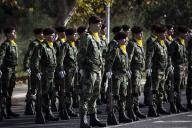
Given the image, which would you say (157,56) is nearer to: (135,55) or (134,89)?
(135,55)

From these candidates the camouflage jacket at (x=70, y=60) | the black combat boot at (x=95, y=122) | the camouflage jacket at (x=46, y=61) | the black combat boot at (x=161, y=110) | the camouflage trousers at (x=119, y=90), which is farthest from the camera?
the black combat boot at (x=161, y=110)

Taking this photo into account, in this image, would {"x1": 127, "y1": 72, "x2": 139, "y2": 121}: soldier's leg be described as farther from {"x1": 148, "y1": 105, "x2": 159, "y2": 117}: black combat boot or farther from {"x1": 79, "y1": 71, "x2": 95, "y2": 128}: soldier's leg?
{"x1": 79, "y1": 71, "x2": 95, "y2": 128}: soldier's leg

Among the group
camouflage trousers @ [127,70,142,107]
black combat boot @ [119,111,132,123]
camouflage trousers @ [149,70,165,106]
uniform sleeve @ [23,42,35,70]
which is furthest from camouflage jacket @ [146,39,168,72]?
uniform sleeve @ [23,42,35,70]

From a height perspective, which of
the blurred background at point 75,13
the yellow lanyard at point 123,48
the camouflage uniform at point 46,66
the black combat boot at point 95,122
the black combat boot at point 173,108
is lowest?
the black combat boot at point 95,122

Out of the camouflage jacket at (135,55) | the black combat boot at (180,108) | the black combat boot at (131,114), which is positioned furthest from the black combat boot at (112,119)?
the black combat boot at (180,108)

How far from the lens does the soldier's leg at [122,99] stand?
14.2m

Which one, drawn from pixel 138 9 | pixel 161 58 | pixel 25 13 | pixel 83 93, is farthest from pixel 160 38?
pixel 138 9

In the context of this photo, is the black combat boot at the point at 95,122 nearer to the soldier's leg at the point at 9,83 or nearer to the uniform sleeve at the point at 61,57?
the uniform sleeve at the point at 61,57

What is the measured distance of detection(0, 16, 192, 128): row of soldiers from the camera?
1338cm

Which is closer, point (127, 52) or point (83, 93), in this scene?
point (83, 93)

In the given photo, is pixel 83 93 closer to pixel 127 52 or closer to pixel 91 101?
pixel 91 101

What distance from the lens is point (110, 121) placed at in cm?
1405

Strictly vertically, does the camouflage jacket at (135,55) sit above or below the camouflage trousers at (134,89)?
above

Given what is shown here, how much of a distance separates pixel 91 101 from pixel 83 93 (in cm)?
30
